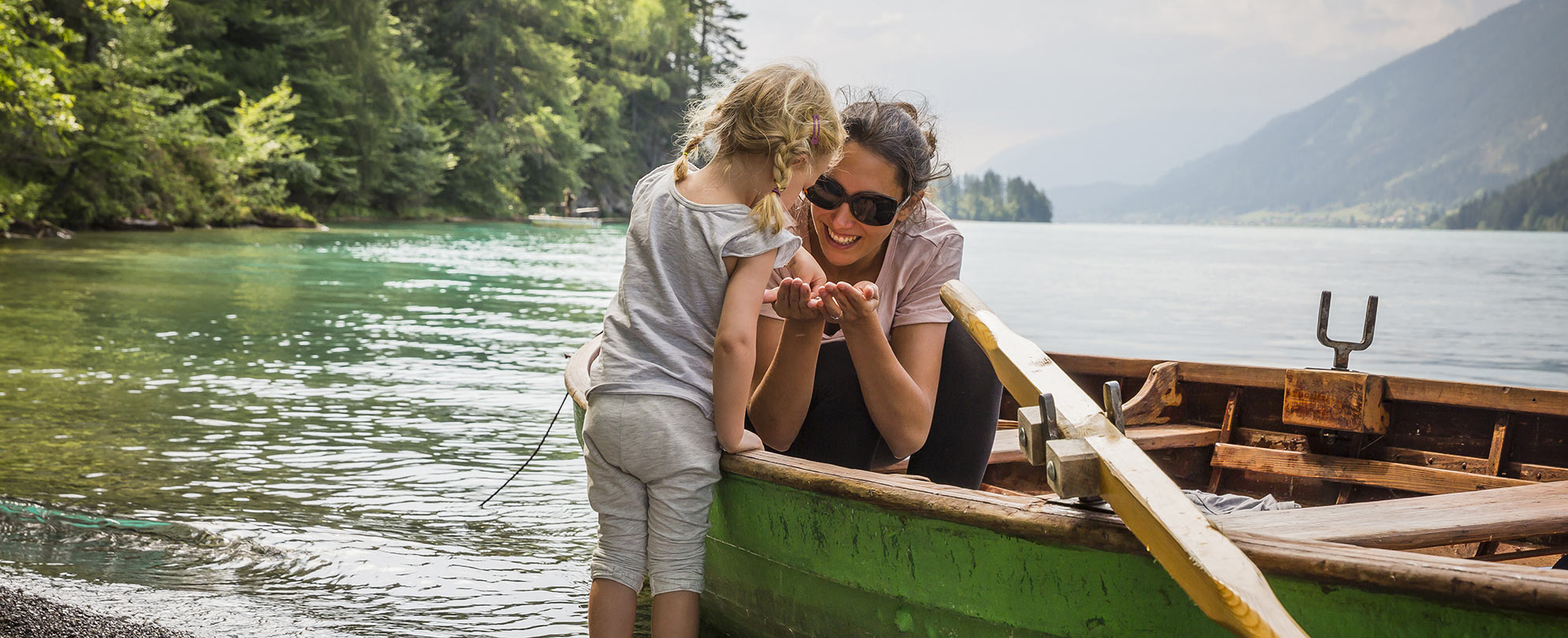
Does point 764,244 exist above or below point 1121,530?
above

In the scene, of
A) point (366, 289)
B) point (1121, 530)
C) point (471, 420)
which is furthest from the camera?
point (366, 289)

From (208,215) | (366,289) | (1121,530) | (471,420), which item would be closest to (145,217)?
(208,215)

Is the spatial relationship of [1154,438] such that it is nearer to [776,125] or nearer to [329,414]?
[776,125]

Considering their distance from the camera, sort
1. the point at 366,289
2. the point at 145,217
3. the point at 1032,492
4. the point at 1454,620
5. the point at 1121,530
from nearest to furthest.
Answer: the point at 1454,620 < the point at 1121,530 < the point at 1032,492 < the point at 366,289 < the point at 145,217

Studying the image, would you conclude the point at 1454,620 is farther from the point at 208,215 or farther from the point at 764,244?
the point at 208,215

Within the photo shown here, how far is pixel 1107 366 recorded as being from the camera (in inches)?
186

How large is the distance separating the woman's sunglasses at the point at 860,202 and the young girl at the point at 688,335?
0.80 feet

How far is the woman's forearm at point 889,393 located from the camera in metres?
2.69

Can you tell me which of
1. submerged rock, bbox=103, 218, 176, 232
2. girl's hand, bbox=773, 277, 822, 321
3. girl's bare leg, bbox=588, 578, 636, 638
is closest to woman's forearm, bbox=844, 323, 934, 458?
girl's hand, bbox=773, 277, 822, 321

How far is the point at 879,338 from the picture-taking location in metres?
2.68

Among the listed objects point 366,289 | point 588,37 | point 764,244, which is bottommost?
point 366,289

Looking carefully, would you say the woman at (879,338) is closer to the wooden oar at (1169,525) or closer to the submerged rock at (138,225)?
the wooden oar at (1169,525)

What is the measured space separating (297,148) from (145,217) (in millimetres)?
6200

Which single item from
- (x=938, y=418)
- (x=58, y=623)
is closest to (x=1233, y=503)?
(x=938, y=418)
